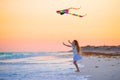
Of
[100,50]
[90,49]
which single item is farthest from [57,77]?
[90,49]

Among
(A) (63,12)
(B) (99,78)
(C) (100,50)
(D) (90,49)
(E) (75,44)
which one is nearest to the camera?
(B) (99,78)

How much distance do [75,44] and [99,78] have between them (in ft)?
7.07

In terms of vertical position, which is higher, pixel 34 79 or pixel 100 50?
pixel 34 79

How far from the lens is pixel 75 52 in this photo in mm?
8844

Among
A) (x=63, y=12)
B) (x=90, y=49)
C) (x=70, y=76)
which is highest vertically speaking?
(x=63, y=12)

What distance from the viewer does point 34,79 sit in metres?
7.23

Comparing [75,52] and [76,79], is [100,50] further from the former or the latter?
[76,79]

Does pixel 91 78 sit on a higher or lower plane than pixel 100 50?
higher

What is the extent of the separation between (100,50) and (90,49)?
221cm

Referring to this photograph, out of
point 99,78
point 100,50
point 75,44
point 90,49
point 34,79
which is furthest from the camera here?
point 90,49

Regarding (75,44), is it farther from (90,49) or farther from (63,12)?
(90,49)

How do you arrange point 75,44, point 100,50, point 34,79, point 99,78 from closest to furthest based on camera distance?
1. point 99,78
2. point 34,79
3. point 75,44
4. point 100,50

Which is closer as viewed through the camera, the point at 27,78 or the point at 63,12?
the point at 27,78

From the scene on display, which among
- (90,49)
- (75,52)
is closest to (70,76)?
(75,52)
